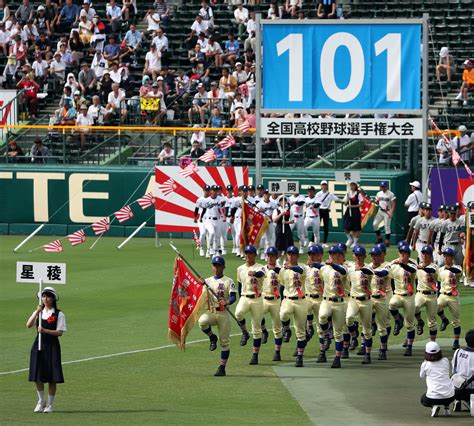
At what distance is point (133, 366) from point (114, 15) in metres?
27.2

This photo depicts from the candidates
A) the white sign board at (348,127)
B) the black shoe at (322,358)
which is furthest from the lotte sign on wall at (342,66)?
the black shoe at (322,358)

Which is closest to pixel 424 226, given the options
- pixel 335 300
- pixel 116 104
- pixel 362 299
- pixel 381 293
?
pixel 381 293

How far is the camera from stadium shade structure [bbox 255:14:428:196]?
29375mm

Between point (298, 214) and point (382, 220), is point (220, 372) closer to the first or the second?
point (298, 214)

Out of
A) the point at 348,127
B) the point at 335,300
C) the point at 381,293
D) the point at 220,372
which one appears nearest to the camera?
the point at 220,372

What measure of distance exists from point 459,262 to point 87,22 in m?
20.7

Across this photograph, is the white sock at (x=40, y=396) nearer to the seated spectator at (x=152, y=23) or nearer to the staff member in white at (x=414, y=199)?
the staff member in white at (x=414, y=199)

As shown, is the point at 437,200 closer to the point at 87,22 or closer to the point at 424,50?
the point at 424,50

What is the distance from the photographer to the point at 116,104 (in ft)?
144

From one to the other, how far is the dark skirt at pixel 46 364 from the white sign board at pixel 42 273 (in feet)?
3.12

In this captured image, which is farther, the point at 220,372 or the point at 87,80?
the point at 87,80

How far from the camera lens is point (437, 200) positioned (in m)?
36.5

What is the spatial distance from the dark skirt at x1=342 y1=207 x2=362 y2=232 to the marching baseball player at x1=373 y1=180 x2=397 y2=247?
1.07 m

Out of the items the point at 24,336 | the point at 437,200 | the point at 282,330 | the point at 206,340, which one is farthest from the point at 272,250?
the point at 437,200
